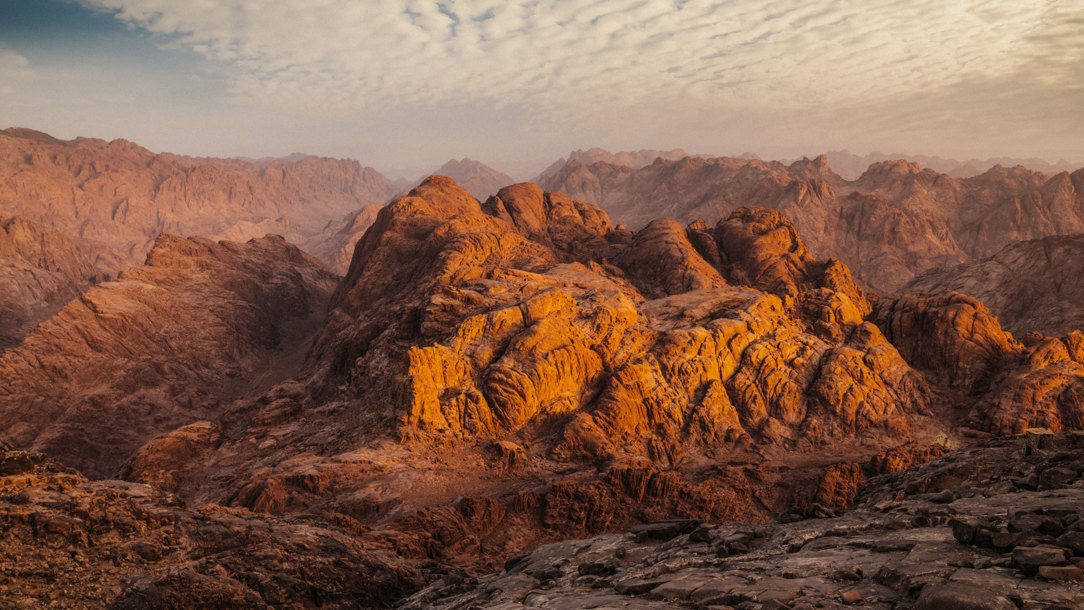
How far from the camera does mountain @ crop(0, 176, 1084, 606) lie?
2795cm

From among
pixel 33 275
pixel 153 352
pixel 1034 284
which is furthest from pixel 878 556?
pixel 33 275

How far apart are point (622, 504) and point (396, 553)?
1595cm

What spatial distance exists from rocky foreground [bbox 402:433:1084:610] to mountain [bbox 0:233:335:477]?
62.0 m

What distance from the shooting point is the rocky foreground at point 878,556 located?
39.4 ft

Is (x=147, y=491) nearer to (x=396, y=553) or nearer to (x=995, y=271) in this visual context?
(x=396, y=553)

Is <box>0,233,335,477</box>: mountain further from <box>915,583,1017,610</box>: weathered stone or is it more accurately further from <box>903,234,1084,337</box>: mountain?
<box>903,234,1084,337</box>: mountain

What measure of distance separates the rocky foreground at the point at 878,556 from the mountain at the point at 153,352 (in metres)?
62.0

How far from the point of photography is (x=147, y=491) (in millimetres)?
25250

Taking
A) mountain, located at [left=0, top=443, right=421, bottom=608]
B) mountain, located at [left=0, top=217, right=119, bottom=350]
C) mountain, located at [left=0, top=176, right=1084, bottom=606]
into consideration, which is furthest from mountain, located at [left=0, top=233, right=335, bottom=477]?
mountain, located at [left=0, top=443, right=421, bottom=608]

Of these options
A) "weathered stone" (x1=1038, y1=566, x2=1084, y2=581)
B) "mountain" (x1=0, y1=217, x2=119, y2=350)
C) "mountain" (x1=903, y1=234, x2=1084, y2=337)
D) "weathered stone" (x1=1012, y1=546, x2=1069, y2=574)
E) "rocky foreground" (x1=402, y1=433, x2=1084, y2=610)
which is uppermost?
"mountain" (x1=0, y1=217, x2=119, y2=350)

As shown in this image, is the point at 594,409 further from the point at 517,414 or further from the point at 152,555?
the point at 152,555

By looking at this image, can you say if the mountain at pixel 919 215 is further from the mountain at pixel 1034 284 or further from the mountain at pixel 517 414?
the mountain at pixel 517 414

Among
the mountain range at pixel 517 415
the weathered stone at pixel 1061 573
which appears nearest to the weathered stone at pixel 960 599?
the mountain range at pixel 517 415

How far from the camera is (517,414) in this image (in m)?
46.8
